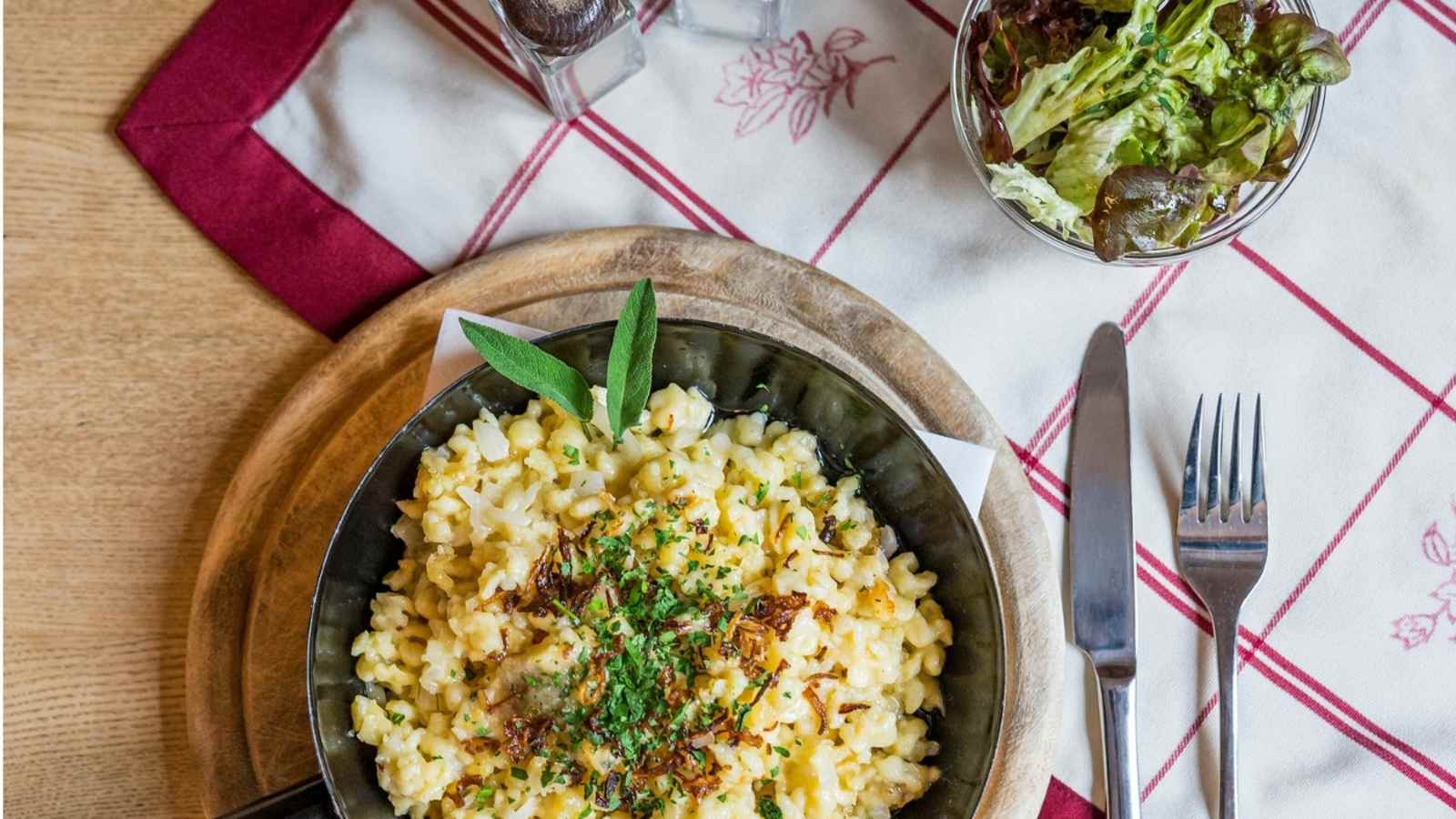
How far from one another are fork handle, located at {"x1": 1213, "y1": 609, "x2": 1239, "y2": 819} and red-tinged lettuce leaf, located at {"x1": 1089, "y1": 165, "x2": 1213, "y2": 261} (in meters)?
0.93

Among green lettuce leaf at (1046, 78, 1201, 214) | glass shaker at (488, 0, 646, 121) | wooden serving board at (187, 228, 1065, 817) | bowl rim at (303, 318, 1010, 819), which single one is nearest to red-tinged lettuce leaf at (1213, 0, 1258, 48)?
green lettuce leaf at (1046, 78, 1201, 214)

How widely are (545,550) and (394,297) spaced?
2.80 ft

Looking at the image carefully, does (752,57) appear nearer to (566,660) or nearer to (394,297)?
(394,297)

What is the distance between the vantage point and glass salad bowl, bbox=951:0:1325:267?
244 centimetres

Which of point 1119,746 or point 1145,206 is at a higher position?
point 1145,206

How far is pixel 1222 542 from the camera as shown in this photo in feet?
8.46

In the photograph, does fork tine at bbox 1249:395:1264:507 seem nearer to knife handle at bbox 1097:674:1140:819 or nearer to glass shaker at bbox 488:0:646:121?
knife handle at bbox 1097:674:1140:819

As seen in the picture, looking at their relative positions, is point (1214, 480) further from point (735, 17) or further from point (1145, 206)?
point (735, 17)

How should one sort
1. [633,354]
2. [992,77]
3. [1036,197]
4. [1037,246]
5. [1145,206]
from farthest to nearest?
[1037,246], [992,77], [1036,197], [1145,206], [633,354]

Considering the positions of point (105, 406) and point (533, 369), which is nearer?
point (533, 369)

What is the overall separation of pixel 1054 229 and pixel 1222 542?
2.75 ft

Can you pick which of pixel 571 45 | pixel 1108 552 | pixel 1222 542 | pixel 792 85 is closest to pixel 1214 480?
pixel 1222 542

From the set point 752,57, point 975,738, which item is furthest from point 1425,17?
point 975,738

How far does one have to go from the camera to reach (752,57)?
2.65 m
